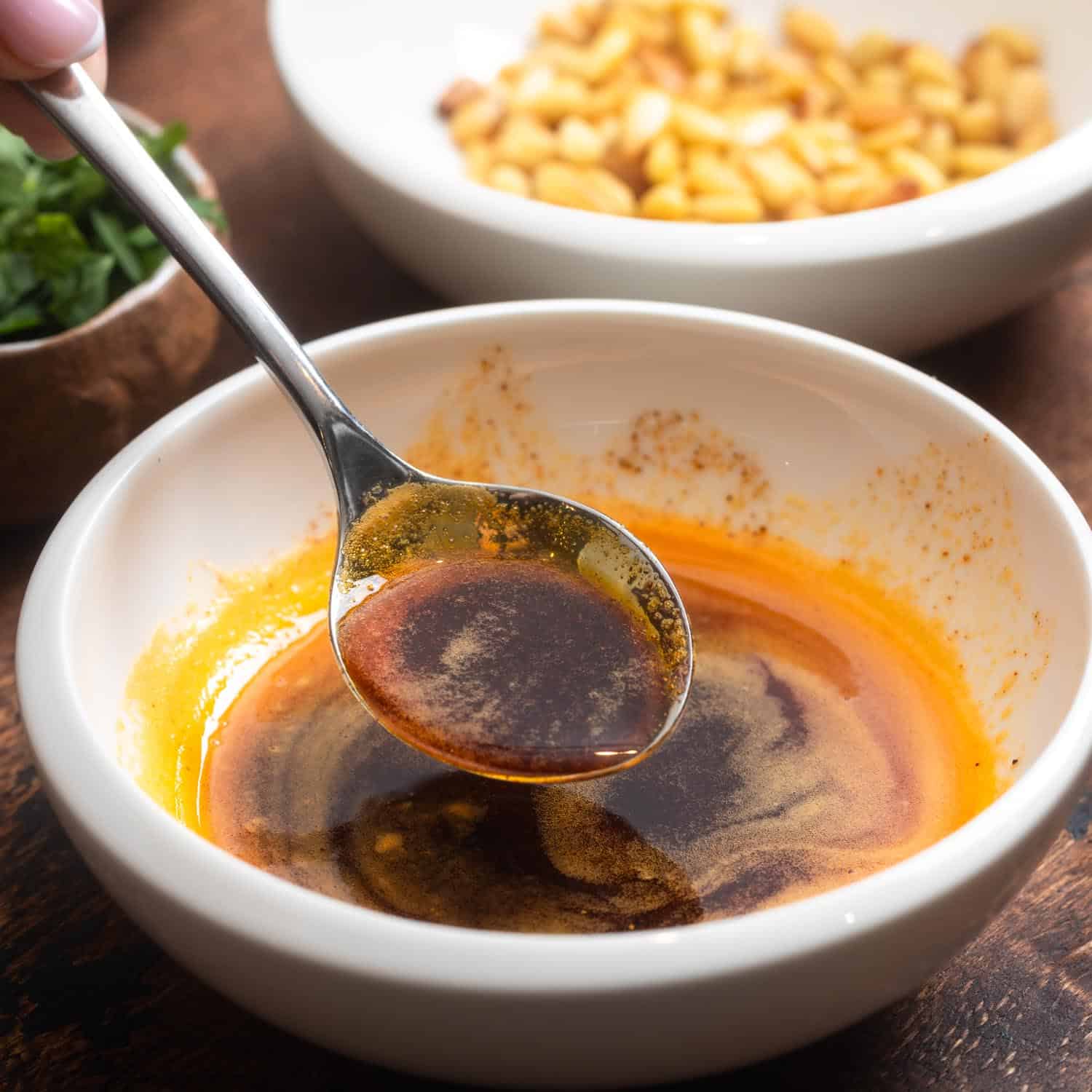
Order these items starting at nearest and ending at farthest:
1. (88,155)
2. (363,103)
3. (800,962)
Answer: (800,962) < (88,155) < (363,103)

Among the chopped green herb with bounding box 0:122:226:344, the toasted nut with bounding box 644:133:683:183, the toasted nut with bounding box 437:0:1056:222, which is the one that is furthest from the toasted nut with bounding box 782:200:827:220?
the chopped green herb with bounding box 0:122:226:344

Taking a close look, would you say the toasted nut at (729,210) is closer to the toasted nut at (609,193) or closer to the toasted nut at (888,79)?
the toasted nut at (609,193)

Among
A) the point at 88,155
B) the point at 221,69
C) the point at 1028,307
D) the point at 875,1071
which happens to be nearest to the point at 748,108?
the point at 1028,307

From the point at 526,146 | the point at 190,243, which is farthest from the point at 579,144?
the point at 190,243

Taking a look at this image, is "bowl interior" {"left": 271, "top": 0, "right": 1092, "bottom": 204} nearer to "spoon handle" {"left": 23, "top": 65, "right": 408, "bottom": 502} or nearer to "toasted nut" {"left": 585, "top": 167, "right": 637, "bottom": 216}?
"toasted nut" {"left": 585, "top": 167, "right": 637, "bottom": 216}

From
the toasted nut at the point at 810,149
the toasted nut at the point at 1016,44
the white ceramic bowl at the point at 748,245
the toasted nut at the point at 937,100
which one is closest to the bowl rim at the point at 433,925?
the white ceramic bowl at the point at 748,245

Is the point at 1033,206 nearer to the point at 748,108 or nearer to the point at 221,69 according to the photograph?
the point at 748,108

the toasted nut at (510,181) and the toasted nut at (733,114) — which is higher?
the toasted nut at (510,181)
